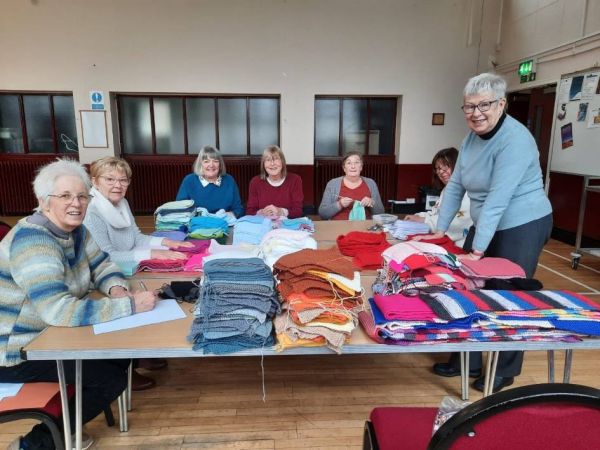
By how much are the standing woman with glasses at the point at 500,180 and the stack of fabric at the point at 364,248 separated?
460mm

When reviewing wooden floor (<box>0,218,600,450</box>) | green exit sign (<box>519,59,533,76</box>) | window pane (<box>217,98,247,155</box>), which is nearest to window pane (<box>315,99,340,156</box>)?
window pane (<box>217,98,247,155</box>)

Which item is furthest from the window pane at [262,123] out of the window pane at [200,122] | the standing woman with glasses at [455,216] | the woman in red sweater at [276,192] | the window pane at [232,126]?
the standing woman with glasses at [455,216]

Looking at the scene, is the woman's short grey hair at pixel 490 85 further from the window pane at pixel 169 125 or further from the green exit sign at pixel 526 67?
the window pane at pixel 169 125

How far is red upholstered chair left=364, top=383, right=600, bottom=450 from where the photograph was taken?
2.13 feet

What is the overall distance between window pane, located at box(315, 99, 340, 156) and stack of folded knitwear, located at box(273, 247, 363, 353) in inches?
254

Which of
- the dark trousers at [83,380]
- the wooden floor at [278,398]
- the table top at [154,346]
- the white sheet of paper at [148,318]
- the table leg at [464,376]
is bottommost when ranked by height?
the wooden floor at [278,398]

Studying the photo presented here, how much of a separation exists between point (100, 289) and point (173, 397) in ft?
2.81

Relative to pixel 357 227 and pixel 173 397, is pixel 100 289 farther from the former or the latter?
pixel 357 227

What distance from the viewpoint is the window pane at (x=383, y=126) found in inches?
300

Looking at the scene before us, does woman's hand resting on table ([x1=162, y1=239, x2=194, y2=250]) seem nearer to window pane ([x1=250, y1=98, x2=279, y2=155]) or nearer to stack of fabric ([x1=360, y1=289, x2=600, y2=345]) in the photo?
stack of fabric ([x1=360, y1=289, x2=600, y2=345])

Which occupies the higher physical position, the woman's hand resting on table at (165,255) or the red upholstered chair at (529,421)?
the red upholstered chair at (529,421)

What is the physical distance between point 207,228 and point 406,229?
131 cm

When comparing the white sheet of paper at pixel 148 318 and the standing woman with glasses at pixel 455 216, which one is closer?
the white sheet of paper at pixel 148 318

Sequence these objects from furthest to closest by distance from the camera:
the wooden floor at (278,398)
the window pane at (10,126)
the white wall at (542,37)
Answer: the window pane at (10,126), the white wall at (542,37), the wooden floor at (278,398)
